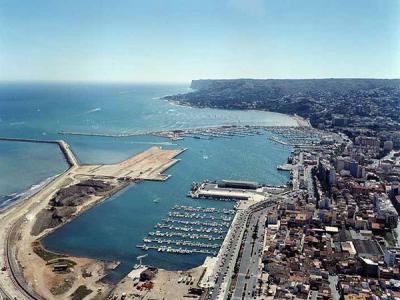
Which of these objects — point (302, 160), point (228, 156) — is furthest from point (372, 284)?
point (228, 156)

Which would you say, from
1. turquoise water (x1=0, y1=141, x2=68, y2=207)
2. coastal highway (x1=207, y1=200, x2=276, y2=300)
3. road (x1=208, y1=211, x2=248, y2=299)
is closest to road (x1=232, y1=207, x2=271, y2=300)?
coastal highway (x1=207, y1=200, x2=276, y2=300)

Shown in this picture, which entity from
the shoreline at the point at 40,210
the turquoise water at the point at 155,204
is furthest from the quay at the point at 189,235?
the shoreline at the point at 40,210

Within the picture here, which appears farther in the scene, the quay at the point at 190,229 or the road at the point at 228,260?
the quay at the point at 190,229

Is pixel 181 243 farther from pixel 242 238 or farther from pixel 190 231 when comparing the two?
pixel 242 238

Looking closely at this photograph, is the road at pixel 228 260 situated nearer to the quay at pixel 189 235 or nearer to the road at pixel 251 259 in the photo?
the road at pixel 251 259

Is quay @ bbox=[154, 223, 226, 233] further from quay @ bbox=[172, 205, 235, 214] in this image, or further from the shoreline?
the shoreline

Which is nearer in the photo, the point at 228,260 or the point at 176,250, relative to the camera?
the point at 228,260


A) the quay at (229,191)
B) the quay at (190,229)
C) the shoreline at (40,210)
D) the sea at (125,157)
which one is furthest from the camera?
the quay at (229,191)

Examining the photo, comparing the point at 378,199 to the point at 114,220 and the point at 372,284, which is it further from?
the point at 114,220

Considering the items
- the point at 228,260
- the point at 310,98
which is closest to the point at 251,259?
the point at 228,260
